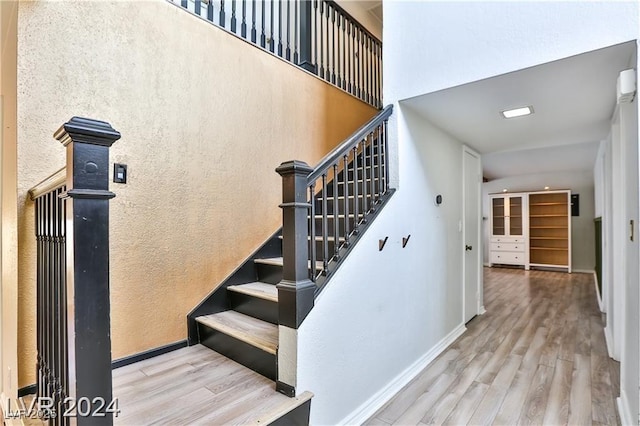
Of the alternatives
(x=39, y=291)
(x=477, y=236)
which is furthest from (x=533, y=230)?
(x=39, y=291)

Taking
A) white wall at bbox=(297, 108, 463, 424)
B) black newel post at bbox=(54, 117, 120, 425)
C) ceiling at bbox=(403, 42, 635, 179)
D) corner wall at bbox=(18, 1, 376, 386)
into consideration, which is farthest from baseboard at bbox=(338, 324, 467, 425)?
ceiling at bbox=(403, 42, 635, 179)

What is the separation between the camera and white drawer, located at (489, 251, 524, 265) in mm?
8180

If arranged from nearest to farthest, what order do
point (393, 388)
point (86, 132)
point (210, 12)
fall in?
1. point (86, 132)
2. point (393, 388)
3. point (210, 12)

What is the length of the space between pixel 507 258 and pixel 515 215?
1112 millimetres

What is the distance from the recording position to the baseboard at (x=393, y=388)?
1945mm

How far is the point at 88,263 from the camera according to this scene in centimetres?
90

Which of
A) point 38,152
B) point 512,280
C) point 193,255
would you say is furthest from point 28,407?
point 512,280

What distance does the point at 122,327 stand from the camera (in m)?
1.97

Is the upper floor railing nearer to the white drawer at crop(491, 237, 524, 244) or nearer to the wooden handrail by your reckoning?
the wooden handrail

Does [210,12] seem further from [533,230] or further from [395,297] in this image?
[533,230]

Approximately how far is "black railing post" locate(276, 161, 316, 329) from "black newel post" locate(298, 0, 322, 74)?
A: 2.11 meters

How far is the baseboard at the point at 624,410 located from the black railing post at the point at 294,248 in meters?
1.81

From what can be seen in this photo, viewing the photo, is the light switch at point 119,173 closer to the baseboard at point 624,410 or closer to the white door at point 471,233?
the baseboard at point 624,410

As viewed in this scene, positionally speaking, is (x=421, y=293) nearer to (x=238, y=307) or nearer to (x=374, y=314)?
(x=374, y=314)
